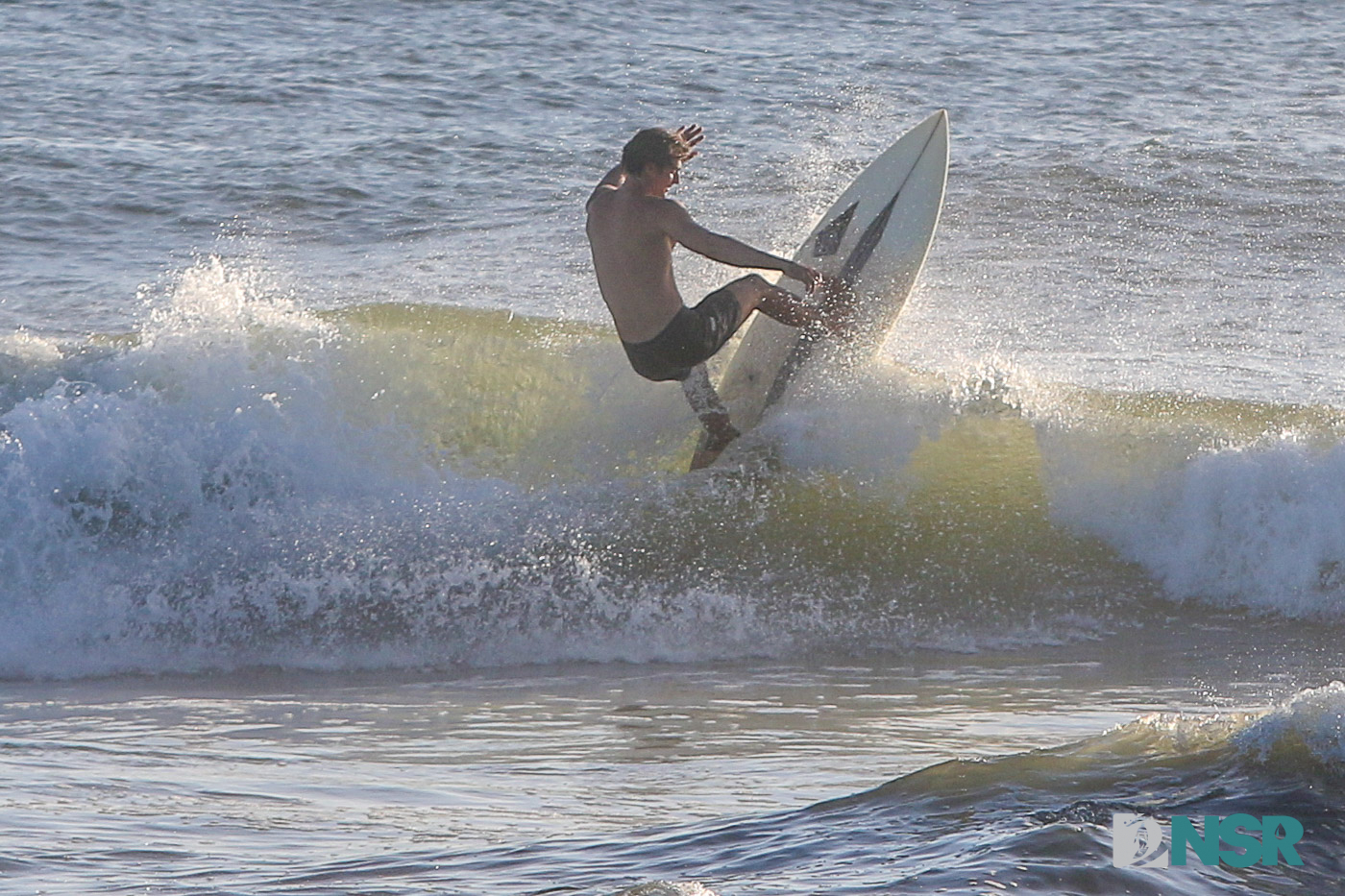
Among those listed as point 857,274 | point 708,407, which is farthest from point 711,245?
point 857,274

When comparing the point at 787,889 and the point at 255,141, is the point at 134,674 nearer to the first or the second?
the point at 787,889

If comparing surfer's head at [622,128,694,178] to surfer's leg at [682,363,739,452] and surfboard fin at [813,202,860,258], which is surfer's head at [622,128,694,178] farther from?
surfboard fin at [813,202,860,258]

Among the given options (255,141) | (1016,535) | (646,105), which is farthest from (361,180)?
(1016,535)

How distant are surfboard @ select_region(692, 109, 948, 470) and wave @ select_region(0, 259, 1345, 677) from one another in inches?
6.7

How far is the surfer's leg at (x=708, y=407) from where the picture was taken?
269 inches

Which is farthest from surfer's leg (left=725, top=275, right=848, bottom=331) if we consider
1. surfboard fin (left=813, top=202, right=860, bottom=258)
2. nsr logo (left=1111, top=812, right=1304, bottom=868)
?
nsr logo (left=1111, top=812, right=1304, bottom=868)

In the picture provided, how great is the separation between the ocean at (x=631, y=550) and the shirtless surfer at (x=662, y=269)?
27.7 inches

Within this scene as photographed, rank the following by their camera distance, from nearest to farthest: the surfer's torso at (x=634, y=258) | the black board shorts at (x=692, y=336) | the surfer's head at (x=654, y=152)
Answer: the surfer's head at (x=654, y=152) → the surfer's torso at (x=634, y=258) → the black board shorts at (x=692, y=336)

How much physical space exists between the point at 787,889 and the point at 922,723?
1964mm

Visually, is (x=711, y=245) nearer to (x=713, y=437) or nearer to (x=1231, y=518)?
(x=713, y=437)

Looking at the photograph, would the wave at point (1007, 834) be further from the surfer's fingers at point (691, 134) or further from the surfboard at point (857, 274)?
the surfboard at point (857, 274)

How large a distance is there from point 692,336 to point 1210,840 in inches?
143

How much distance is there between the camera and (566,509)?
274 inches

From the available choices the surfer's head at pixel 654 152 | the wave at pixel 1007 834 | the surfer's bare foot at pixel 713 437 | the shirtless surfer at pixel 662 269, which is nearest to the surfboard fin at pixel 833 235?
the shirtless surfer at pixel 662 269
